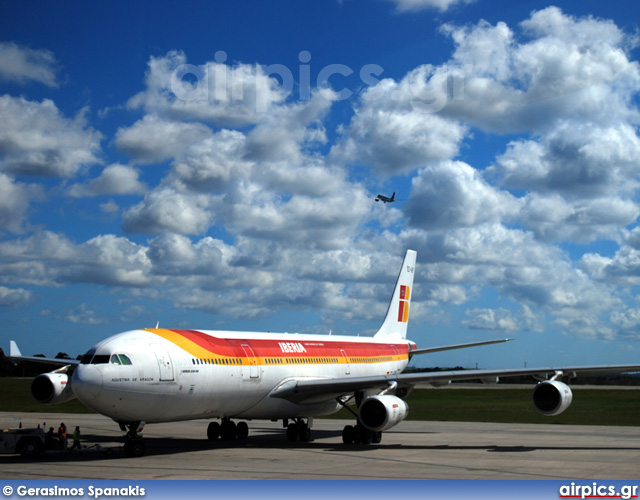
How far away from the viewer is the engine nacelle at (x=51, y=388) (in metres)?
27.4

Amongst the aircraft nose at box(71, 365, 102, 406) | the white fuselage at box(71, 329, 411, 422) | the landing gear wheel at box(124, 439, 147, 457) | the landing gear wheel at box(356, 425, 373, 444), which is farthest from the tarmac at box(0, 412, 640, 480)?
the aircraft nose at box(71, 365, 102, 406)

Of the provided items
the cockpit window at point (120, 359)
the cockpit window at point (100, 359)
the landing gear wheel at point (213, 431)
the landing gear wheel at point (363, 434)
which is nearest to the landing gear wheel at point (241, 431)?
the landing gear wheel at point (213, 431)

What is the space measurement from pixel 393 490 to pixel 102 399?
9.38 metres

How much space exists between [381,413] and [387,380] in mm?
1710

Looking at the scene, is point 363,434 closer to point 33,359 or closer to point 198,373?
point 198,373

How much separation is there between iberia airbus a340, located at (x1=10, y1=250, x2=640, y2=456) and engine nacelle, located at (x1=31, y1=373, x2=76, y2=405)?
38mm

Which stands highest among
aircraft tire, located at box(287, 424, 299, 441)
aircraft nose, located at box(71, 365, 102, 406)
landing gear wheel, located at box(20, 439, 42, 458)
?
aircraft nose, located at box(71, 365, 102, 406)

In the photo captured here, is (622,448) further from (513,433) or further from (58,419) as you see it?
(58,419)

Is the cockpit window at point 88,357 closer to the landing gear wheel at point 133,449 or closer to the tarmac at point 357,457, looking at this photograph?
the tarmac at point 357,457

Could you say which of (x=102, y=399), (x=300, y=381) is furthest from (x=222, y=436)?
(x=102, y=399)

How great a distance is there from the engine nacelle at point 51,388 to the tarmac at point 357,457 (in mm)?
2125

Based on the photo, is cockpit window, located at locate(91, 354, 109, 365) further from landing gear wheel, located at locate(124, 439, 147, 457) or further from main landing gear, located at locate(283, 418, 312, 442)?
main landing gear, located at locate(283, 418, 312, 442)

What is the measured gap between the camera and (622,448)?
Result: 27328 millimetres

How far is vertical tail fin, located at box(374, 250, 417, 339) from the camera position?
4166 centimetres
